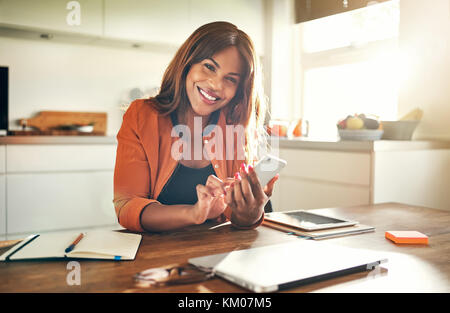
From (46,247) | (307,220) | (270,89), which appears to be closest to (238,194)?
(307,220)

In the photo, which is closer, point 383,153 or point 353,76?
point 383,153

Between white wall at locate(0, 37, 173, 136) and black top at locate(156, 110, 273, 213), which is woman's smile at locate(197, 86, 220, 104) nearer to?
black top at locate(156, 110, 273, 213)

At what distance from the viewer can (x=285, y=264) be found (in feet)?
2.66

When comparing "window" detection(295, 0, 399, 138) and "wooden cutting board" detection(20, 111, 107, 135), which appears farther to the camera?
"wooden cutting board" detection(20, 111, 107, 135)

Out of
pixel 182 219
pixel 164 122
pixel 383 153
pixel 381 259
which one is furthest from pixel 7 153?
pixel 381 259

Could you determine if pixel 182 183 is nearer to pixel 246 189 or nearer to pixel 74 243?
pixel 246 189

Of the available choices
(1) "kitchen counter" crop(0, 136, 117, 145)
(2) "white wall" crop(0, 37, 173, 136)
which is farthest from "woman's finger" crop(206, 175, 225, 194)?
(2) "white wall" crop(0, 37, 173, 136)

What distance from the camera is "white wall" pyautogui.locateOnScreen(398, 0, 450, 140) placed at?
2.62 m

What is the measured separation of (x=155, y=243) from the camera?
1030 mm

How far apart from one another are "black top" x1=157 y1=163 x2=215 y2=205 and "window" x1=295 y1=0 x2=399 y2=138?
196 centimetres

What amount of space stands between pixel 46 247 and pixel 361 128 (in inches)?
82.8

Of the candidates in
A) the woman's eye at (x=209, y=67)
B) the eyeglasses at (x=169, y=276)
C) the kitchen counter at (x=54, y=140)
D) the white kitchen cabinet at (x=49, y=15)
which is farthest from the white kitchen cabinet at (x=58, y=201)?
the eyeglasses at (x=169, y=276)

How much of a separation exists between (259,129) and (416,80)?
156cm

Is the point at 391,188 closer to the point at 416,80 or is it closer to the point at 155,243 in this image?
the point at 416,80
